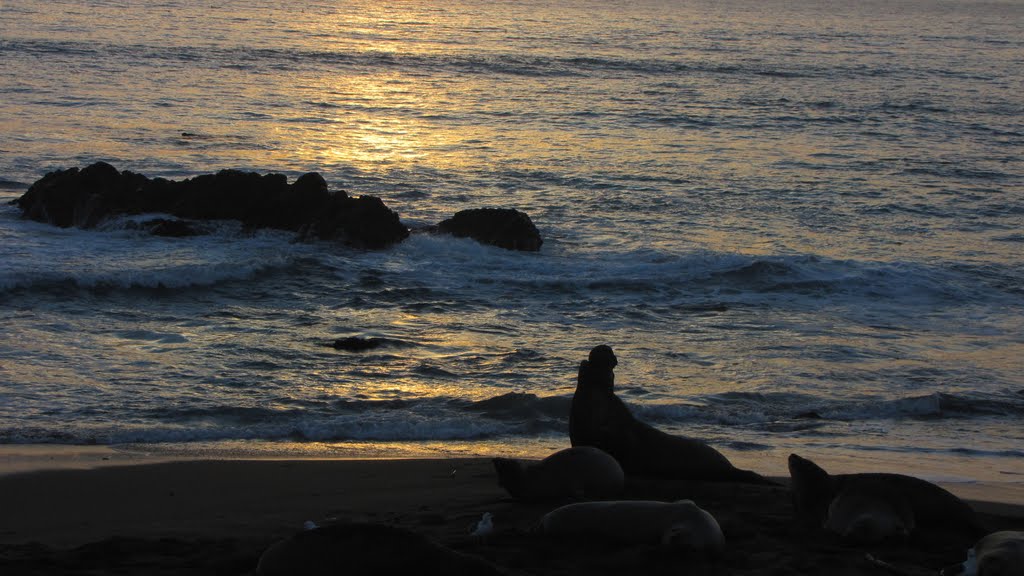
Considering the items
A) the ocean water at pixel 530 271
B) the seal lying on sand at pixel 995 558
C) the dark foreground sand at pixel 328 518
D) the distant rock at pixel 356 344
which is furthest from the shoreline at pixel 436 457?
the distant rock at pixel 356 344

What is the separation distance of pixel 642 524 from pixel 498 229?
38.6 ft

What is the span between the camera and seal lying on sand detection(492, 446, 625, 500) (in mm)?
6559

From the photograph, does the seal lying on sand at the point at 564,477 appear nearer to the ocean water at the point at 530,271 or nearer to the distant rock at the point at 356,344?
the ocean water at the point at 530,271

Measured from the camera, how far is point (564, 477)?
6559 millimetres

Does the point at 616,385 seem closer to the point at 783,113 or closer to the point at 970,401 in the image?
the point at 970,401

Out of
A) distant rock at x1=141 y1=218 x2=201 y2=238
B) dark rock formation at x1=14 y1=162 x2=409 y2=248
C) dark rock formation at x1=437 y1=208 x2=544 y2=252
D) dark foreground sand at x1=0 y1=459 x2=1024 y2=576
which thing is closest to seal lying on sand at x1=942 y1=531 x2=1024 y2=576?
dark foreground sand at x1=0 y1=459 x2=1024 y2=576

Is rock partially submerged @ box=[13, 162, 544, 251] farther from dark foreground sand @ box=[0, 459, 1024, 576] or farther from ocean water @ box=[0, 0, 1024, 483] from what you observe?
dark foreground sand @ box=[0, 459, 1024, 576]

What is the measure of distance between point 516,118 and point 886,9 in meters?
75.7

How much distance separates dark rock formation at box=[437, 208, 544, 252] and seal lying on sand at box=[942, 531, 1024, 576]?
39.3 feet

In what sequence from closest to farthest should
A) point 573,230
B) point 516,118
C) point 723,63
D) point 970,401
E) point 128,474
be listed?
point 128,474 → point 970,401 → point 573,230 → point 516,118 → point 723,63

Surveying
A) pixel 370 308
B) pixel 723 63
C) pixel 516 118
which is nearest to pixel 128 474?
pixel 370 308

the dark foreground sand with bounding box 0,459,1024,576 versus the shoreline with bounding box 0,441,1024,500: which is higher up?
the dark foreground sand with bounding box 0,459,1024,576

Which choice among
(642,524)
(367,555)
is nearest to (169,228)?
(642,524)

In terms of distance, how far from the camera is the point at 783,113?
32.8 meters
